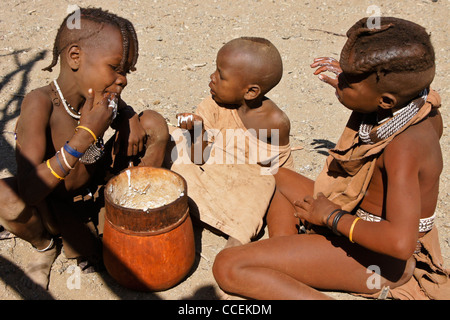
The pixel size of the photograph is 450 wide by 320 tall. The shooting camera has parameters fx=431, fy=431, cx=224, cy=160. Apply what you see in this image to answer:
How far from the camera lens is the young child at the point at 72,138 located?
7.47 ft

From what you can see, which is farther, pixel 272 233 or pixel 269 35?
pixel 269 35

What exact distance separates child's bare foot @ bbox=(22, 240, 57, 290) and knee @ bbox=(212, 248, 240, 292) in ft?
3.34

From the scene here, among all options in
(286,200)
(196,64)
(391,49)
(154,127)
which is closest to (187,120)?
(154,127)

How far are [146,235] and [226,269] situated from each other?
0.52 m

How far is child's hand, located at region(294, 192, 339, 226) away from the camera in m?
2.32

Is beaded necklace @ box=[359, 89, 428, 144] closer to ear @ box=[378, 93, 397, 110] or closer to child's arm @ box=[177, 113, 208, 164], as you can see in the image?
ear @ box=[378, 93, 397, 110]

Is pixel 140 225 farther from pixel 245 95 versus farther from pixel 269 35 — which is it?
pixel 269 35

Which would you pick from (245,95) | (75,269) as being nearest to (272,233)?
(245,95)

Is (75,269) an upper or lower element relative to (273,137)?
lower

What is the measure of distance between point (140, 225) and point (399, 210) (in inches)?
50.7

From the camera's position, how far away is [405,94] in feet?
6.57

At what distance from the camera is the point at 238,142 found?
128 inches

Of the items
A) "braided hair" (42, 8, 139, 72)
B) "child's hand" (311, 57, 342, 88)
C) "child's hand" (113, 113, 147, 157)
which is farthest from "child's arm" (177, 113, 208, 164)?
"child's hand" (311, 57, 342, 88)

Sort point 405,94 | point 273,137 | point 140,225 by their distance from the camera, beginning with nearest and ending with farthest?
point 405,94 → point 140,225 → point 273,137
